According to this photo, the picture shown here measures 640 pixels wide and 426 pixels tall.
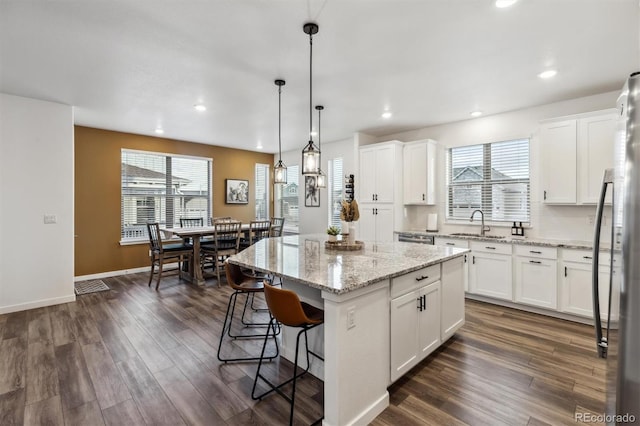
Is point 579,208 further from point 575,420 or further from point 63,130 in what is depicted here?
point 63,130

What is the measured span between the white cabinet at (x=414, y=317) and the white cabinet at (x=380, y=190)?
2.39 m

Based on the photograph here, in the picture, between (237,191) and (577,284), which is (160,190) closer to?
(237,191)

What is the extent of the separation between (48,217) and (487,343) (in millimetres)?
Result: 5469

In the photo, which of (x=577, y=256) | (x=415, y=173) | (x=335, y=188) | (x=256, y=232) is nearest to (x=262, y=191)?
(x=335, y=188)

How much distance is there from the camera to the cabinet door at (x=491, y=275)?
3.94 meters

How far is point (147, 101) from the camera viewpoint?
3980 mm

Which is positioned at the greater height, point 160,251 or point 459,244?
point 459,244

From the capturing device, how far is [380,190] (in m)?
5.30

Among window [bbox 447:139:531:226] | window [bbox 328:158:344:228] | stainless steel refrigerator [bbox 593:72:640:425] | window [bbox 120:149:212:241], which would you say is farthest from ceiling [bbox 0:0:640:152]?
window [bbox 328:158:344:228]

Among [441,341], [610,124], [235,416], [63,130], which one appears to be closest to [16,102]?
[63,130]

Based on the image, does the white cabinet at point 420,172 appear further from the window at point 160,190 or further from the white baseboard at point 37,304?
the white baseboard at point 37,304

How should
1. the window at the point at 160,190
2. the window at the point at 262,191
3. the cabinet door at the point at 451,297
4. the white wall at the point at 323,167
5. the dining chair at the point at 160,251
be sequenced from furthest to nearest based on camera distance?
the window at the point at 262,191 < the white wall at the point at 323,167 < the window at the point at 160,190 < the dining chair at the point at 160,251 < the cabinet door at the point at 451,297

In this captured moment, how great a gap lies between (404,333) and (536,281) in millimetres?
2531

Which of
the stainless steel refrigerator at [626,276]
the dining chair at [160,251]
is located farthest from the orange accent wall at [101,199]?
the stainless steel refrigerator at [626,276]
